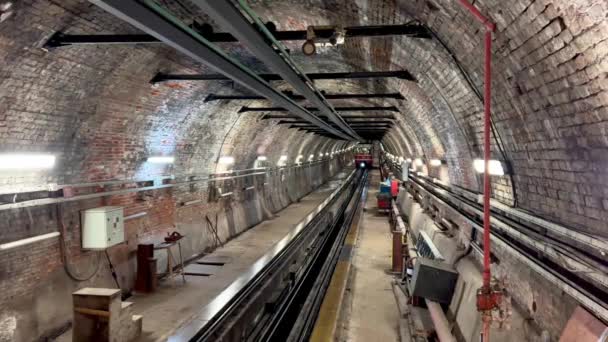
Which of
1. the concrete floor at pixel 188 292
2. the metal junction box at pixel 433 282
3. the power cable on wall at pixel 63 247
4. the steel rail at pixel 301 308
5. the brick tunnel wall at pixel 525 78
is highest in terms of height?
the brick tunnel wall at pixel 525 78

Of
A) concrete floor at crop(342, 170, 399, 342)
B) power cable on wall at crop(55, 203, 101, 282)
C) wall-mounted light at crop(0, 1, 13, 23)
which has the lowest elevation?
concrete floor at crop(342, 170, 399, 342)

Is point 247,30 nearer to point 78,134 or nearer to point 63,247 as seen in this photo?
point 78,134

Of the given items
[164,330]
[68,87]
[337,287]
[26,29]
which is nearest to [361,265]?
[337,287]

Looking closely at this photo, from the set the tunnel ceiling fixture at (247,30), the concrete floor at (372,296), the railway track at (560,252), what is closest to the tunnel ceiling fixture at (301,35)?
the tunnel ceiling fixture at (247,30)

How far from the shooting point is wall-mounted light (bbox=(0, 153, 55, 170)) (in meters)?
5.69

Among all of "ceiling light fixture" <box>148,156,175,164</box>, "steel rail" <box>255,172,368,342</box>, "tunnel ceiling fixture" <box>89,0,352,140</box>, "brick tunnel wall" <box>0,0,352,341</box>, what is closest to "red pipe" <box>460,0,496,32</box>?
"tunnel ceiling fixture" <box>89,0,352,140</box>

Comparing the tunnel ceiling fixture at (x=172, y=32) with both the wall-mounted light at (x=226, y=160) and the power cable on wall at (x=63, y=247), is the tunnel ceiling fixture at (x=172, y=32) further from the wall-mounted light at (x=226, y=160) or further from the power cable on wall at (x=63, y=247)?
the wall-mounted light at (x=226, y=160)

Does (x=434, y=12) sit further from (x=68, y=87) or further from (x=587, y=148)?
(x=68, y=87)

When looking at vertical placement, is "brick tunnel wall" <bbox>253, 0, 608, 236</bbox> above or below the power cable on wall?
above

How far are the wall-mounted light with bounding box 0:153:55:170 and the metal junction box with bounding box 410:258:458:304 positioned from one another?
633cm

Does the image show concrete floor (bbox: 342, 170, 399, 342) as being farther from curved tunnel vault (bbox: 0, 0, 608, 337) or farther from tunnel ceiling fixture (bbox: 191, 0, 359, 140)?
tunnel ceiling fixture (bbox: 191, 0, 359, 140)

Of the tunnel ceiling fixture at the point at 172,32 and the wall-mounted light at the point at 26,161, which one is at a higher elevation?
the tunnel ceiling fixture at the point at 172,32

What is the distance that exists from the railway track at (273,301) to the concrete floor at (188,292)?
1.41ft

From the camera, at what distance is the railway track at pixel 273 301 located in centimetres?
701
